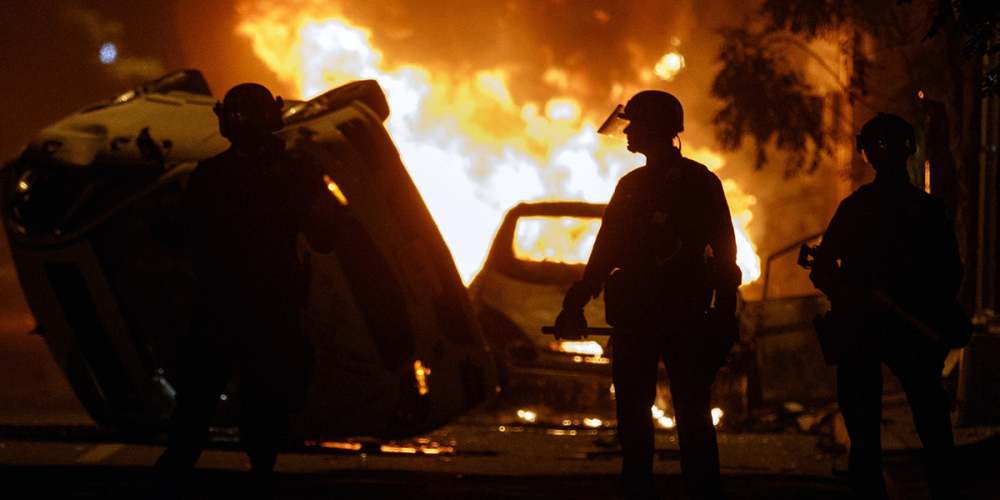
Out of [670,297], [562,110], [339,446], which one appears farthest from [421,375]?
[562,110]

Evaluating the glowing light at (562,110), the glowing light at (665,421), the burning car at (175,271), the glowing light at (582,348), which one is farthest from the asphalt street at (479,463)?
the glowing light at (562,110)

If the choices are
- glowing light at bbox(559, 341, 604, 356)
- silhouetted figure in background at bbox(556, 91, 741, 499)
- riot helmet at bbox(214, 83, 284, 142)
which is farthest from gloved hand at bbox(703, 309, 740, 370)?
glowing light at bbox(559, 341, 604, 356)

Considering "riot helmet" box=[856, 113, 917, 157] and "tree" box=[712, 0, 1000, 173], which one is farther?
"tree" box=[712, 0, 1000, 173]

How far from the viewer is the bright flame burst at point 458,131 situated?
19578 millimetres

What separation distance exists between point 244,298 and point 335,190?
1.11 m

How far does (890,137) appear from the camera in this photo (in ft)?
12.8

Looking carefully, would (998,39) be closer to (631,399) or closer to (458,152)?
(631,399)

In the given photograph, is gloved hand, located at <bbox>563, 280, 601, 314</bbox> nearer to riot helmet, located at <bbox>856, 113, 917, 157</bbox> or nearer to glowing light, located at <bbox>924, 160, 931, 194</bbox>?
riot helmet, located at <bbox>856, 113, 917, 157</bbox>

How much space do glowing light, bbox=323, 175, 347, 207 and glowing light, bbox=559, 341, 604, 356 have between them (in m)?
2.44

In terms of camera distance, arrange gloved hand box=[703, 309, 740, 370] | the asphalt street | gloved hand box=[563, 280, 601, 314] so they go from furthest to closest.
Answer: the asphalt street < gloved hand box=[563, 280, 601, 314] < gloved hand box=[703, 309, 740, 370]

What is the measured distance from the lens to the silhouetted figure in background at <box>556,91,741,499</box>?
374 cm

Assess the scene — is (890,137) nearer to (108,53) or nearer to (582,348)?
(582,348)

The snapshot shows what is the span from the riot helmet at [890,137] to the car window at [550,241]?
10.6ft

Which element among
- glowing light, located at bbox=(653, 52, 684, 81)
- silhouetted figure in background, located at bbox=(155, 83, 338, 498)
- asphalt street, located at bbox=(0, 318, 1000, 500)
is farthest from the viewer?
glowing light, located at bbox=(653, 52, 684, 81)
